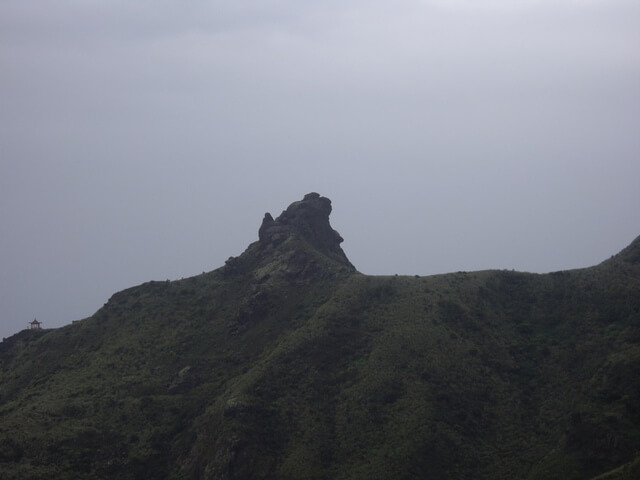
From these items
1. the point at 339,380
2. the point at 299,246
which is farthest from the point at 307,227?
the point at 339,380

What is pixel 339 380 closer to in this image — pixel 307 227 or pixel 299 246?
pixel 299 246

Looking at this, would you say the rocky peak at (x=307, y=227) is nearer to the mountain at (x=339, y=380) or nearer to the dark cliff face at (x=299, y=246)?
the dark cliff face at (x=299, y=246)

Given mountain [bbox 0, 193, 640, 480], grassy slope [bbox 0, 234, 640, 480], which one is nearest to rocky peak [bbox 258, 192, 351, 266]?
mountain [bbox 0, 193, 640, 480]

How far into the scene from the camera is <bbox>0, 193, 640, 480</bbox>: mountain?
292ft

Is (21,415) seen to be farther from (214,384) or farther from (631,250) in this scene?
(631,250)

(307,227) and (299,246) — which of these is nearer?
(299,246)

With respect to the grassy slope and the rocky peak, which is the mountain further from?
the rocky peak

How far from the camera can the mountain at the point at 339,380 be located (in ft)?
292

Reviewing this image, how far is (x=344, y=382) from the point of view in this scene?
105 meters

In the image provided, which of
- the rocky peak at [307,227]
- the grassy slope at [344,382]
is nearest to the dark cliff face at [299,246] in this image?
the rocky peak at [307,227]

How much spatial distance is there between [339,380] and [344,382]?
1045 mm

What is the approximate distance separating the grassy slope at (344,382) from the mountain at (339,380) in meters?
0.27

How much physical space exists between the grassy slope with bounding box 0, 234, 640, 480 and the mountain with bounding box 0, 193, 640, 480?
0.27 metres

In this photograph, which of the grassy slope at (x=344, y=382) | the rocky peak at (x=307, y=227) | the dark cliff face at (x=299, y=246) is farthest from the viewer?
the rocky peak at (x=307, y=227)
